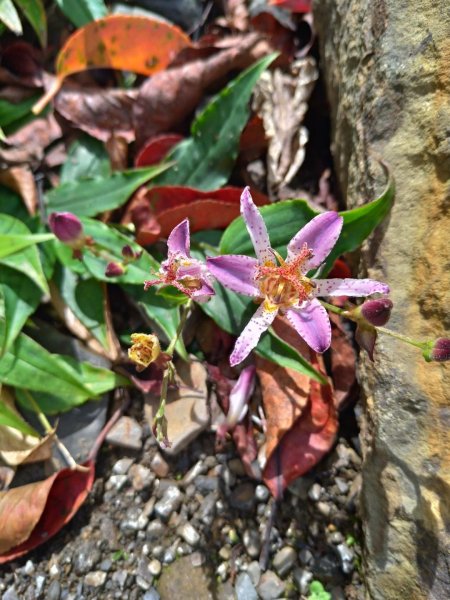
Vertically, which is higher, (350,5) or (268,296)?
(350,5)

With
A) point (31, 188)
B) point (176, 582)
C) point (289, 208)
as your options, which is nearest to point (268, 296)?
point (289, 208)

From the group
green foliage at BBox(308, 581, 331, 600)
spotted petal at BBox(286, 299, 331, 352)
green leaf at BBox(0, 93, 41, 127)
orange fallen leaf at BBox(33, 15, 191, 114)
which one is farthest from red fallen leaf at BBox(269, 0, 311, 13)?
green foliage at BBox(308, 581, 331, 600)

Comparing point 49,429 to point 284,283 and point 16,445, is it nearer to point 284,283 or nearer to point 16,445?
point 16,445

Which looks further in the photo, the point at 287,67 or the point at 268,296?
the point at 287,67

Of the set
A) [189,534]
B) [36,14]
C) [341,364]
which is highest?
[36,14]

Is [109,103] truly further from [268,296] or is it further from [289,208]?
[268,296]

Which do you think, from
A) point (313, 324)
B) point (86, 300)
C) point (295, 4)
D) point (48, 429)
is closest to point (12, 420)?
point (48, 429)
